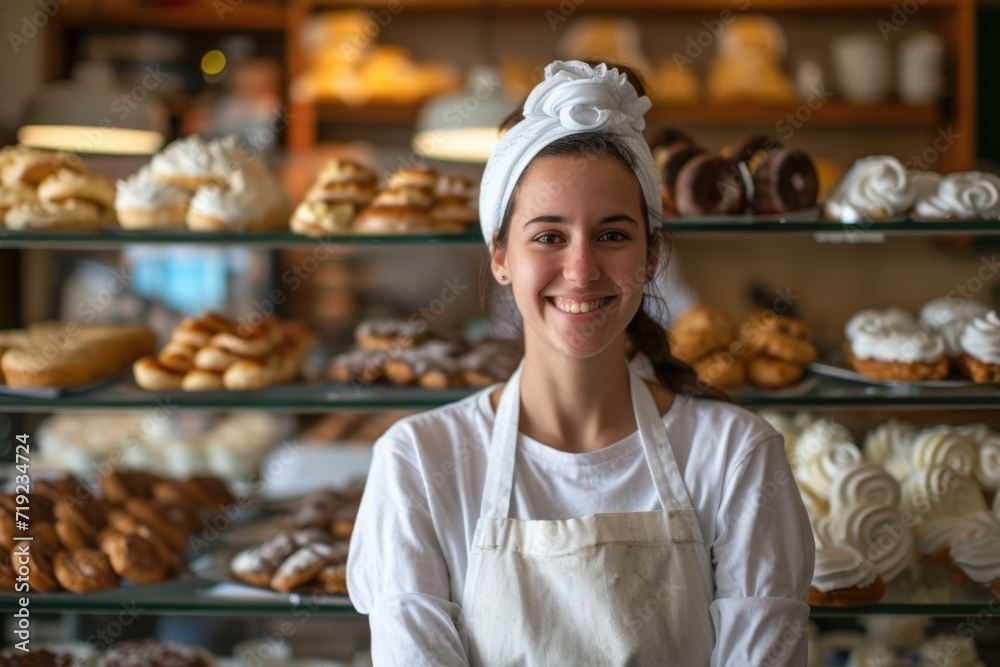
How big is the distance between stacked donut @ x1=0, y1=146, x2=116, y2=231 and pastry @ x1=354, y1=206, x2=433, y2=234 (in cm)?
66

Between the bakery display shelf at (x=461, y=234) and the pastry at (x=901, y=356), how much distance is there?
26cm

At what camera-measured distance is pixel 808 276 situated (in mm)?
5449

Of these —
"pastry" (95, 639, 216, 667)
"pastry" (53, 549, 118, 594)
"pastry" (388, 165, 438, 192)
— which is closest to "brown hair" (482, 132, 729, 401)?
"pastry" (388, 165, 438, 192)

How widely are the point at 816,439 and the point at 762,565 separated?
812mm

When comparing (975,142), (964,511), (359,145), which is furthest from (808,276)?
(964,511)

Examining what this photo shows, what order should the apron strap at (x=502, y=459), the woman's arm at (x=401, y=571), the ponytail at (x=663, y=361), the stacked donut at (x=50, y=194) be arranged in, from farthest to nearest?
the stacked donut at (x=50, y=194), the ponytail at (x=663, y=361), the apron strap at (x=502, y=459), the woman's arm at (x=401, y=571)

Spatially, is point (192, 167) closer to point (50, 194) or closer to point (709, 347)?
point (50, 194)

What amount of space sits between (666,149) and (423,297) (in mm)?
3194

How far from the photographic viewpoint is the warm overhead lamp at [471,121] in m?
3.38

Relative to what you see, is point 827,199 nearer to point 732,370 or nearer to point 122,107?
point 732,370

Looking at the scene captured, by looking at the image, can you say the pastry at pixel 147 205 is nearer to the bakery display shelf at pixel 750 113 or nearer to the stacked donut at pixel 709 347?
the stacked donut at pixel 709 347

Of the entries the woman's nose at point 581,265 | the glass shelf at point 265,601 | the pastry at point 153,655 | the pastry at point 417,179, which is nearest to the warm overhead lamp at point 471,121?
the pastry at point 417,179

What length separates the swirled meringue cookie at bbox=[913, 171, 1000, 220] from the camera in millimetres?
2195

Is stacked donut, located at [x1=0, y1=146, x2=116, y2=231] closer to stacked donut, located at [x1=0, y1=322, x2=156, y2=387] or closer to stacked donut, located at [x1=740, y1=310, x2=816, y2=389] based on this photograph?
stacked donut, located at [x1=0, y1=322, x2=156, y2=387]
